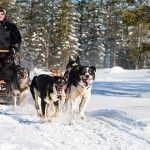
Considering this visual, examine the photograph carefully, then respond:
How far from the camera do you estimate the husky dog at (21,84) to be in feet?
44.5

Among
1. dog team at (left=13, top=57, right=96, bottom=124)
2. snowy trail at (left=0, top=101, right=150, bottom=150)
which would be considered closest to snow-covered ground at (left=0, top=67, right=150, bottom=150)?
snowy trail at (left=0, top=101, right=150, bottom=150)

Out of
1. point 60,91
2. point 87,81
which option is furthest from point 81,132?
point 87,81

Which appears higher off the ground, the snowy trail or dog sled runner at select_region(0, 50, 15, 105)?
Result: dog sled runner at select_region(0, 50, 15, 105)

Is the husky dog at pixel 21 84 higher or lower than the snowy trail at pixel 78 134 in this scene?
higher

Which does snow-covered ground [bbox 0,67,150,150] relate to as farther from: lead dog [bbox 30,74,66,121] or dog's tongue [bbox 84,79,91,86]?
dog's tongue [bbox 84,79,91,86]

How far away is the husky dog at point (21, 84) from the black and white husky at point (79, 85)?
9.15 feet

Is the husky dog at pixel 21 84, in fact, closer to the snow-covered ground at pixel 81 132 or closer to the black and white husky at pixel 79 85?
the snow-covered ground at pixel 81 132

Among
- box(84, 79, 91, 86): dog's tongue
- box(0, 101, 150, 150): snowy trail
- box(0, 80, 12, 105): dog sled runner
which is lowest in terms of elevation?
box(0, 101, 150, 150): snowy trail

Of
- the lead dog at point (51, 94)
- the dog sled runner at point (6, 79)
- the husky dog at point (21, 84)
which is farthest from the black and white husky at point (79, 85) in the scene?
the dog sled runner at point (6, 79)

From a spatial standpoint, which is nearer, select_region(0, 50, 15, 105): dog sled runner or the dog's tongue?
the dog's tongue

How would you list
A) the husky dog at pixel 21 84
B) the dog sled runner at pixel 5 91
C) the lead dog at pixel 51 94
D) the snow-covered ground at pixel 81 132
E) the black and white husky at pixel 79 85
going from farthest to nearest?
1. the dog sled runner at pixel 5 91
2. the husky dog at pixel 21 84
3. the black and white husky at pixel 79 85
4. the lead dog at pixel 51 94
5. the snow-covered ground at pixel 81 132

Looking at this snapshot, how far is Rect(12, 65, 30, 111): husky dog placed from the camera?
44.5 feet

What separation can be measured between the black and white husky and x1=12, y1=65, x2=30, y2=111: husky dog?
2789 millimetres

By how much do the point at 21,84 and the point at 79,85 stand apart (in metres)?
3.30
